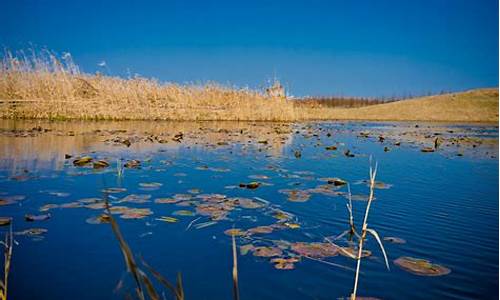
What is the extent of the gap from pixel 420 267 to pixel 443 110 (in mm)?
43673

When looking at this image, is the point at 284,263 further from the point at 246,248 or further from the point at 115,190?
the point at 115,190

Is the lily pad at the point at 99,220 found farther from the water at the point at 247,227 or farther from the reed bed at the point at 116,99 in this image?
the reed bed at the point at 116,99

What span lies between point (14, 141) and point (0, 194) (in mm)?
5121

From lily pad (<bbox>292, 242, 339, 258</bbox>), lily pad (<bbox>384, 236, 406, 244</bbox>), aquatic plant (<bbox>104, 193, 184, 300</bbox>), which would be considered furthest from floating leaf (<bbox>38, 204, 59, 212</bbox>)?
lily pad (<bbox>384, 236, 406, 244</bbox>)

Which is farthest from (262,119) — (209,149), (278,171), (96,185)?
(96,185)

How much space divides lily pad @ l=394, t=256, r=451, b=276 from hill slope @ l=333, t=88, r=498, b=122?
37995mm

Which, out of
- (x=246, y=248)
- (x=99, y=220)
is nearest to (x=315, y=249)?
(x=246, y=248)

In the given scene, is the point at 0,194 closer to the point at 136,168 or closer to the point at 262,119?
the point at 136,168

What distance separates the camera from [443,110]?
40812 millimetres

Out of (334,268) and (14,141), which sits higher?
(14,141)

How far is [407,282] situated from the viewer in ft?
7.40

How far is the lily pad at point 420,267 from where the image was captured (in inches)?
94.2

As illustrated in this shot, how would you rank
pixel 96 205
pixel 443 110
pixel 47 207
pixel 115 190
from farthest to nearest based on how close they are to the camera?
pixel 443 110
pixel 115 190
pixel 96 205
pixel 47 207

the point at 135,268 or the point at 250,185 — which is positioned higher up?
the point at 135,268
